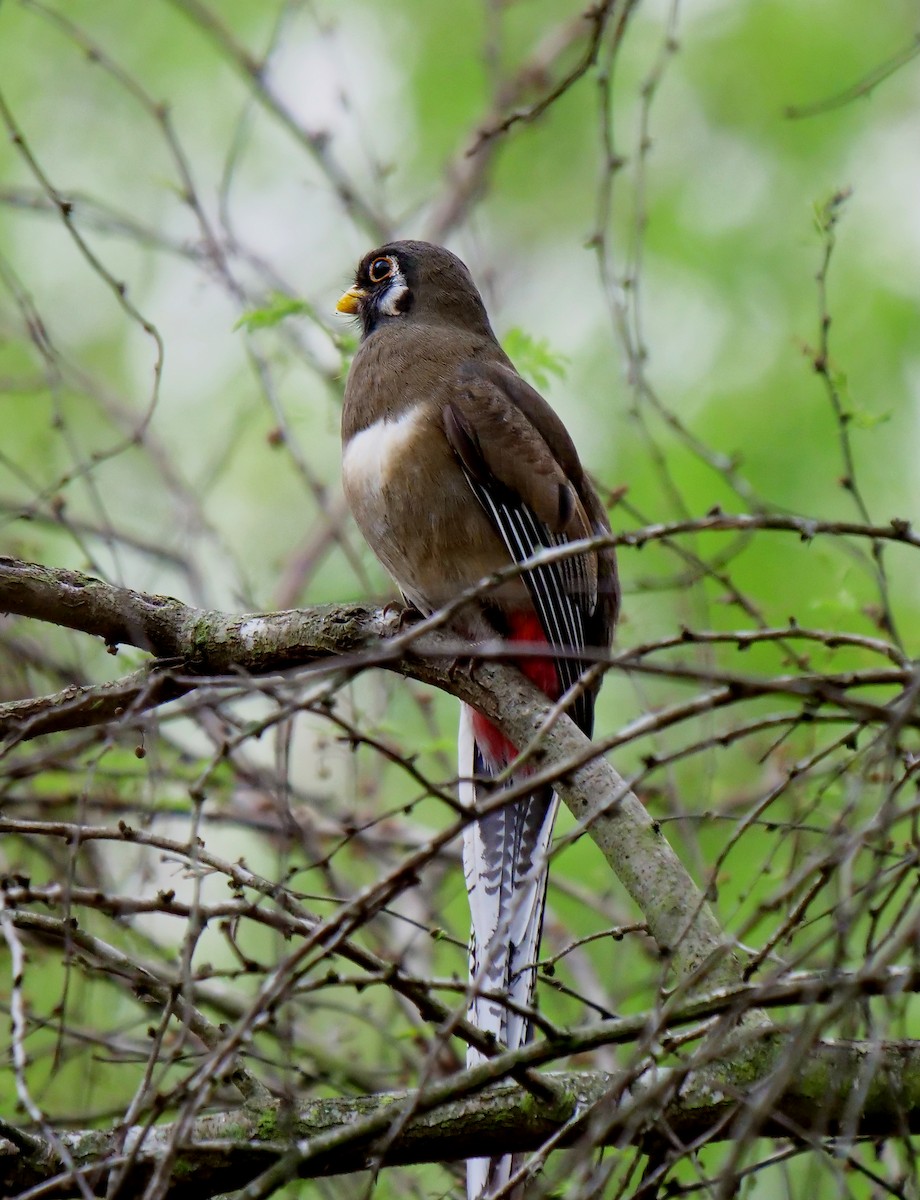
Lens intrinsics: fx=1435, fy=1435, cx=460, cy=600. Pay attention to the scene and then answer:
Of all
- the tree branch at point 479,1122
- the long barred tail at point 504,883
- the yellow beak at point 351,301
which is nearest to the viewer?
the tree branch at point 479,1122

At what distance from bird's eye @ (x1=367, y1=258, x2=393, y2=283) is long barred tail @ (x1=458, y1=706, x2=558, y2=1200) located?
1.83 metres

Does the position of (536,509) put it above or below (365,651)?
above

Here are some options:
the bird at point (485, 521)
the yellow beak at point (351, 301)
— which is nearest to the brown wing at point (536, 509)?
the bird at point (485, 521)

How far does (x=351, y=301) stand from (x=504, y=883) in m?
2.44

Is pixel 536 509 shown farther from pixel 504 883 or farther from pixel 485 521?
pixel 504 883

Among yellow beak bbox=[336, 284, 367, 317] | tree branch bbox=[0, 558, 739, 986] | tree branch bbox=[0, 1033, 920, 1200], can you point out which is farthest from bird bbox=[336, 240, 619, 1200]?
tree branch bbox=[0, 1033, 920, 1200]

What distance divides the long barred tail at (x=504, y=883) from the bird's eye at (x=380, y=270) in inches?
71.9

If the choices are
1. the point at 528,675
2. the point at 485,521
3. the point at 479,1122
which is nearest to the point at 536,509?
the point at 485,521

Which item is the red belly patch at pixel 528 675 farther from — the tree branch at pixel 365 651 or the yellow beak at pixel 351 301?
the yellow beak at pixel 351 301

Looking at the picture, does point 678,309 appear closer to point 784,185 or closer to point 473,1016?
point 784,185

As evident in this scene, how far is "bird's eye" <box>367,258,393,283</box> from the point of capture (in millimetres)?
5469

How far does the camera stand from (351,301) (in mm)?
5480

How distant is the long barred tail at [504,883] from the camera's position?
3.51 meters

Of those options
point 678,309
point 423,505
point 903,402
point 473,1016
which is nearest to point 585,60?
point 423,505
